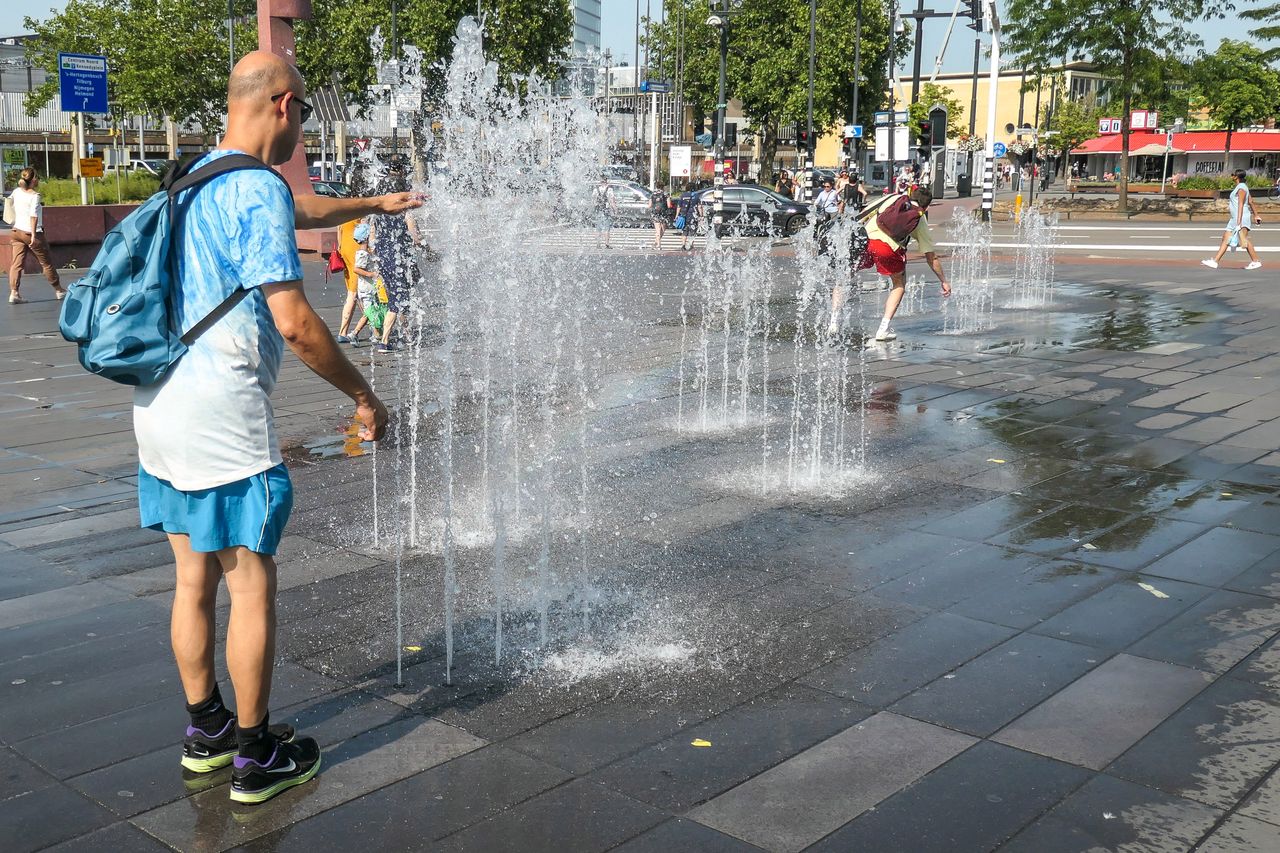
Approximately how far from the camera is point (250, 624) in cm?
317

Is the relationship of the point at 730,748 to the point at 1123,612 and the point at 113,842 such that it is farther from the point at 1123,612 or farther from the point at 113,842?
the point at 1123,612

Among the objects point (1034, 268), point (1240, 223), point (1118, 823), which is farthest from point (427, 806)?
point (1240, 223)

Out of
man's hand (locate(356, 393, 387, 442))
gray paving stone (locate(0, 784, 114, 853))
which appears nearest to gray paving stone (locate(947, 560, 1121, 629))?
man's hand (locate(356, 393, 387, 442))

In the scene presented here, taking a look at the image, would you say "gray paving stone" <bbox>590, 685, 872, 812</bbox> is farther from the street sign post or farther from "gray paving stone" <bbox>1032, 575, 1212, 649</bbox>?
the street sign post

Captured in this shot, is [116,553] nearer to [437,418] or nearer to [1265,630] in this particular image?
[437,418]

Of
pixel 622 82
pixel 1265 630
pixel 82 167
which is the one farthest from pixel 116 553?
pixel 622 82

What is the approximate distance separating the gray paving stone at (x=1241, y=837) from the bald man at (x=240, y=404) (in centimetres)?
244

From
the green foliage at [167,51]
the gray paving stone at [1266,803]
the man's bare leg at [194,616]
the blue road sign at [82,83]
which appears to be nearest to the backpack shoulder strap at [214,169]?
the man's bare leg at [194,616]

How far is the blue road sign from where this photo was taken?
19531 millimetres

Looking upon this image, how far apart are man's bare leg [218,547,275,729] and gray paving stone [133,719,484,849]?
237 mm

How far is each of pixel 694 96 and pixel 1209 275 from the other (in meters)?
51.3

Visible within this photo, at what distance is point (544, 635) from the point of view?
4.44m

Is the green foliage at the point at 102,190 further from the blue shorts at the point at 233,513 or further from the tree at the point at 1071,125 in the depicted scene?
the tree at the point at 1071,125

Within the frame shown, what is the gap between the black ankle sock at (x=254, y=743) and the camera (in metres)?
3.20
